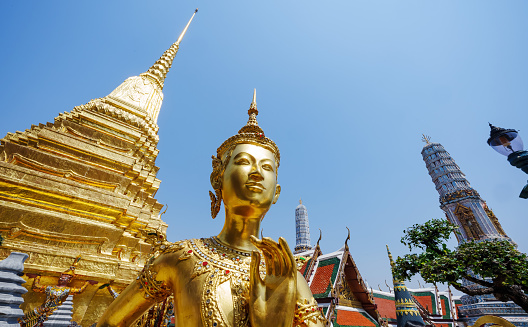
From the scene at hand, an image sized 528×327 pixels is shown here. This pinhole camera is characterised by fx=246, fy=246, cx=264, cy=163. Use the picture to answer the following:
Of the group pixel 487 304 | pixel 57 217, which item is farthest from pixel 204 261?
pixel 487 304

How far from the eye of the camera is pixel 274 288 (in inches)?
62.1

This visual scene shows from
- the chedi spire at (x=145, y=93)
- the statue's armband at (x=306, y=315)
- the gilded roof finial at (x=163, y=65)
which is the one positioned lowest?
the statue's armband at (x=306, y=315)

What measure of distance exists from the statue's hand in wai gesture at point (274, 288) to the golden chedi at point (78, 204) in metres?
6.30

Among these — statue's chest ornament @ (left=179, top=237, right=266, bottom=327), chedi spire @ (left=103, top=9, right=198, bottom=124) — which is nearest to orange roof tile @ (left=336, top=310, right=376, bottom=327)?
statue's chest ornament @ (left=179, top=237, right=266, bottom=327)

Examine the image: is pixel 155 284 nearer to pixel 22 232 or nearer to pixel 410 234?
pixel 22 232

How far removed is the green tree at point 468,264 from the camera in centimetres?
859

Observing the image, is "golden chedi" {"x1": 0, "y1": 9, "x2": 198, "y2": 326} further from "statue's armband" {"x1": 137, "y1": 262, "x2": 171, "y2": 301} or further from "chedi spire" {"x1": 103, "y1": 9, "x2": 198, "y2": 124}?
"statue's armband" {"x1": 137, "y1": 262, "x2": 171, "y2": 301}

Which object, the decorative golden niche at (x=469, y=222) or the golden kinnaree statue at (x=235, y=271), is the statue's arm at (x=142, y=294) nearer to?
the golden kinnaree statue at (x=235, y=271)

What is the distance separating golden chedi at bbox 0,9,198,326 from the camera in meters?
5.88

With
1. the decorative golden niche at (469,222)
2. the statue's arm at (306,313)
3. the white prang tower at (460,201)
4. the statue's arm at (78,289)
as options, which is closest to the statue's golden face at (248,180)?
the statue's arm at (306,313)

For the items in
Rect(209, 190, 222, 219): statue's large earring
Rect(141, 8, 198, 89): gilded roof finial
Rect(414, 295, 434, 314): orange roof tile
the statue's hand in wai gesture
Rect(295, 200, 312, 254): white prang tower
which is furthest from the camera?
Rect(295, 200, 312, 254): white prang tower

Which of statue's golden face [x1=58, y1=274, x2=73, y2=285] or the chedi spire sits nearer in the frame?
statue's golden face [x1=58, y1=274, x2=73, y2=285]

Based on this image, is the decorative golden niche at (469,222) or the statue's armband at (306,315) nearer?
the statue's armband at (306,315)

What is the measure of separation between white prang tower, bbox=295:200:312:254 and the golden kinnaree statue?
136ft
